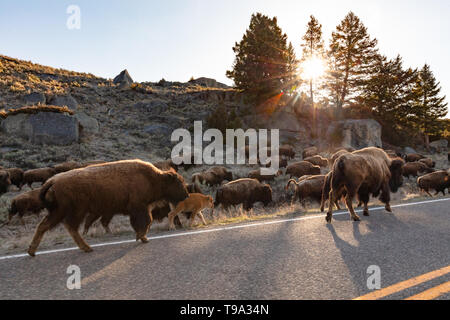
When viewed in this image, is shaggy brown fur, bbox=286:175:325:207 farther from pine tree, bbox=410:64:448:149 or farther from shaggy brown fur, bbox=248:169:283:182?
pine tree, bbox=410:64:448:149

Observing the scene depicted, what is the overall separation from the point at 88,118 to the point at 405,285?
31779 millimetres

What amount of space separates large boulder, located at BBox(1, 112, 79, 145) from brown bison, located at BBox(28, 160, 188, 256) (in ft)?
75.8

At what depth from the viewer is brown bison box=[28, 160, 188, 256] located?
13.8ft

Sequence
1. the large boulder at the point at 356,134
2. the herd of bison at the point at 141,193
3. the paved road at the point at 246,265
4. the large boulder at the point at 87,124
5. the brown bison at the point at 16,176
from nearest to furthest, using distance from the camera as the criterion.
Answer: the paved road at the point at 246,265 < the herd of bison at the point at 141,193 < the brown bison at the point at 16,176 < the large boulder at the point at 87,124 < the large boulder at the point at 356,134

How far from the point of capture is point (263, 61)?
36406mm

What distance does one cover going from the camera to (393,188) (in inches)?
349

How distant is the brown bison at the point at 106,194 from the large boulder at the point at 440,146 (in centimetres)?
5174

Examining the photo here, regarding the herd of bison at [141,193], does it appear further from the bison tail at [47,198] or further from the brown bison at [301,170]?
the brown bison at [301,170]

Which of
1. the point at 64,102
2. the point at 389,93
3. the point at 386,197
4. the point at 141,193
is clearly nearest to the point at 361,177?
the point at 386,197

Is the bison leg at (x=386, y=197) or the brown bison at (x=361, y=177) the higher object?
the brown bison at (x=361, y=177)

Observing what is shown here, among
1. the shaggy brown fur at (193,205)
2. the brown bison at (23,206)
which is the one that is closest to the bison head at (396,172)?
the shaggy brown fur at (193,205)

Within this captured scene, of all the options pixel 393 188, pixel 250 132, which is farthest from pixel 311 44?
pixel 393 188

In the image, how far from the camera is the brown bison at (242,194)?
1270 centimetres

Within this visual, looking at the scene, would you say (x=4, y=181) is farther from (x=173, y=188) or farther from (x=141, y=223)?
(x=141, y=223)
